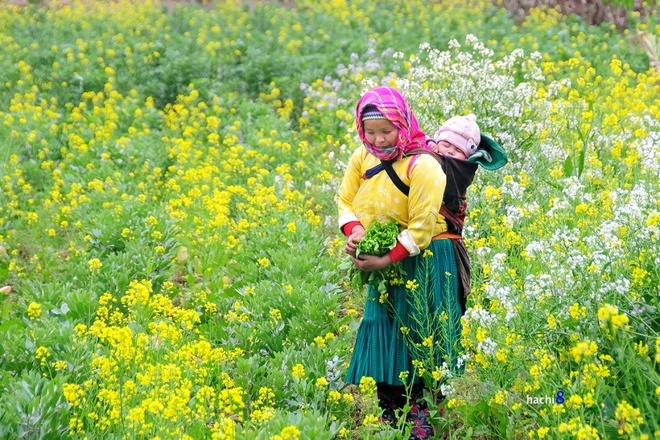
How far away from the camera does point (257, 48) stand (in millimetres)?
11703

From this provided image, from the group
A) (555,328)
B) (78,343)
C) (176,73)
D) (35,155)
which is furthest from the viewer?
(176,73)

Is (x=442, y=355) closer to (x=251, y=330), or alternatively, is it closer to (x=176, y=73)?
(x=251, y=330)

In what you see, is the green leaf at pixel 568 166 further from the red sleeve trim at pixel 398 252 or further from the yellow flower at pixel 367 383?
the yellow flower at pixel 367 383

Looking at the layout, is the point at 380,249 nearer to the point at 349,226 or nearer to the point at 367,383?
the point at 349,226

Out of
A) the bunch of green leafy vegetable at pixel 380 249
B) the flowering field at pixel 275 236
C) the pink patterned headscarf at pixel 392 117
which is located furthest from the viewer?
the bunch of green leafy vegetable at pixel 380 249

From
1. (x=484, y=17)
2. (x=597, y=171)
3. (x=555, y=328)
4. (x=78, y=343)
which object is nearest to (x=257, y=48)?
(x=484, y=17)

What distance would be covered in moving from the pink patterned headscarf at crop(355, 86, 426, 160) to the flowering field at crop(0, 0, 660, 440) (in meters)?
0.77

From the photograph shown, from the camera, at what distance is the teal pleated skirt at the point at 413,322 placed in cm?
371

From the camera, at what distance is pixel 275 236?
19.2 feet

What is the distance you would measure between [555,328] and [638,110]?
16.4 feet

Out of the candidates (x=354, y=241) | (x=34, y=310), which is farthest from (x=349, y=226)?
(x=34, y=310)

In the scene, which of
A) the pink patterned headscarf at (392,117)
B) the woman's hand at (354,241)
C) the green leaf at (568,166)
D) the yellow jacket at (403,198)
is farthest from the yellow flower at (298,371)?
the green leaf at (568,166)

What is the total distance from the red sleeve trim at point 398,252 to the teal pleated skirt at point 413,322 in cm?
17

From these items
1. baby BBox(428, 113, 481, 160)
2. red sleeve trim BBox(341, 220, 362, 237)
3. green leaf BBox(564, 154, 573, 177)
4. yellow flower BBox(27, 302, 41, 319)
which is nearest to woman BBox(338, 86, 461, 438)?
red sleeve trim BBox(341, 220, 362, 237)
